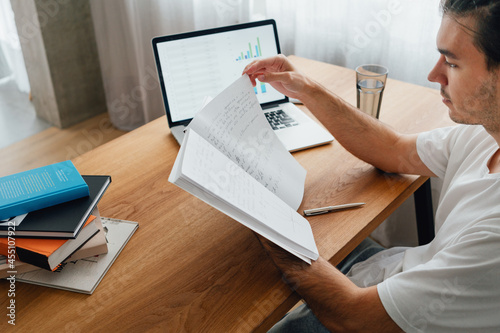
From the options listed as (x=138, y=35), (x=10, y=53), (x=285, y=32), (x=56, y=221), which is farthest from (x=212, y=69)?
(x=10, y=53)

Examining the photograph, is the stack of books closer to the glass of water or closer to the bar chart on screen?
the bar chart on screen

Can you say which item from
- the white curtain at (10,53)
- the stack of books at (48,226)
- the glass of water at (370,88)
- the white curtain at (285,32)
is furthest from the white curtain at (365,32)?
the white curtain at (10,53)

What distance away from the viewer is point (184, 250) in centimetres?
91

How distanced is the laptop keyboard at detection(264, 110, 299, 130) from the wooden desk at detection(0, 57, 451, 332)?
12 centimetres

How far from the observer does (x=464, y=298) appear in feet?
2.37

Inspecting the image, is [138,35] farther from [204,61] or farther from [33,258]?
[33,258]

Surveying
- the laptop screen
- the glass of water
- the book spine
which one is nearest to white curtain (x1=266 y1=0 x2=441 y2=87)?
the glass of water

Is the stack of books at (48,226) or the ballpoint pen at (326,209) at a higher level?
the stack of books at (48,226)

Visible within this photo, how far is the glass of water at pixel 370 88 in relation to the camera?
1.27m

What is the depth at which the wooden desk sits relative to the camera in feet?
2.54

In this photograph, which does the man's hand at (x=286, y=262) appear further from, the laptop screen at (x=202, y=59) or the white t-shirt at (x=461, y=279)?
the laptop screen at (x=202, y=59)

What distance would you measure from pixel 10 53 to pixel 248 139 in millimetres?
2523

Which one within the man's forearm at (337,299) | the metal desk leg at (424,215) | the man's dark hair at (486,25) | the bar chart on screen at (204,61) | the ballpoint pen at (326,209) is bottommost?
the metal desk leg at (424,215)

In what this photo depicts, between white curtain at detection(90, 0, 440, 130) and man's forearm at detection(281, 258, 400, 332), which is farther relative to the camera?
white curtain at detection(90, 0, 440, 130)
